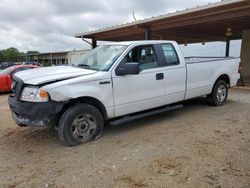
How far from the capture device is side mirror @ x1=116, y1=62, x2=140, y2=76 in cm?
474

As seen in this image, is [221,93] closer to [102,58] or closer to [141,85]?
[141,85]

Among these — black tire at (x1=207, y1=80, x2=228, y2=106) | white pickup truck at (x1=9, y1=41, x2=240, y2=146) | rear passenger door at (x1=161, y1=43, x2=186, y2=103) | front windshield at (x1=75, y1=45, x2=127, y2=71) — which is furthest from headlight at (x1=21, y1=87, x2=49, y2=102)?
black tire at (x1=207, y1=80, x2=228, y2=106)

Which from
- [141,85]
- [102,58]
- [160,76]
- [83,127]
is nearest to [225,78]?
[160,76]

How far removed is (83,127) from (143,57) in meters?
2.01

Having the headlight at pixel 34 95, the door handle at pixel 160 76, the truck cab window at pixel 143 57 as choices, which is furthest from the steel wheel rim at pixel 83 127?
the door handle at pixel 160 76

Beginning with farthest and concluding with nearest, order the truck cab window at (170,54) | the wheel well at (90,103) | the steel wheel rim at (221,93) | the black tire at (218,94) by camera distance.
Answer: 1. the steel wheel rim at (221,93)
2. the black tire at (218,94)
3. the truck cab window at (170,54)
4. the wheel well at (90,103)

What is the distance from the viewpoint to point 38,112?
13.6 ft

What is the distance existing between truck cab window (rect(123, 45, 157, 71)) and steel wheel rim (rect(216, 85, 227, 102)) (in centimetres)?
271

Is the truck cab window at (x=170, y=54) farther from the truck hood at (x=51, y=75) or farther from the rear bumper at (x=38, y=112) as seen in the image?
the rear bumper at (x=38, y=112)

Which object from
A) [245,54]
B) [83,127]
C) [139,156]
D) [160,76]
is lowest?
[139,156]

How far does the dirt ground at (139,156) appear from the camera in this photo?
3.30m

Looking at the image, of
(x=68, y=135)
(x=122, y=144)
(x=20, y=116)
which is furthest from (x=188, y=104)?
(x=20, y=116)

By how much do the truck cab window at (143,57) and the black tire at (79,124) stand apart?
1.33 m

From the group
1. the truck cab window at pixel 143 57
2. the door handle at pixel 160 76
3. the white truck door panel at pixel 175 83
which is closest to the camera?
the truck cab window at pixel 143 57
